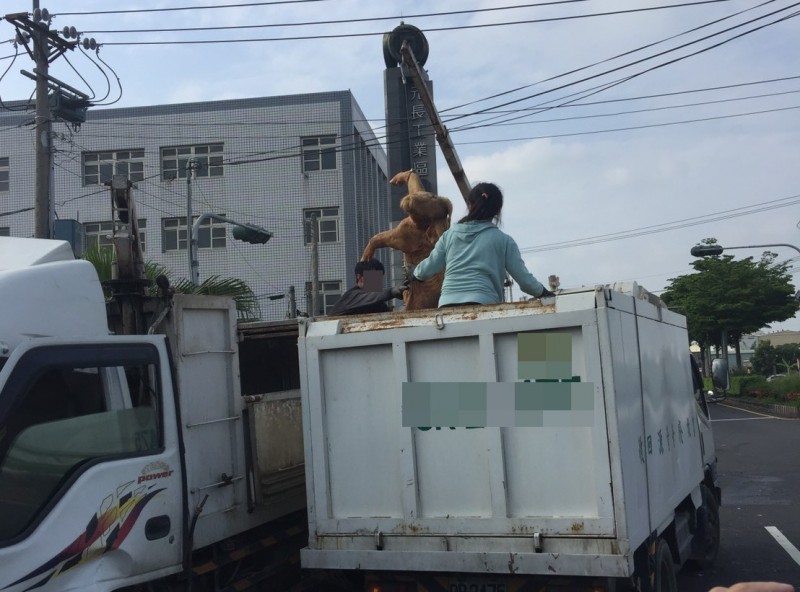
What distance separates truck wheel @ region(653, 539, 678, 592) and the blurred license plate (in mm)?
1036

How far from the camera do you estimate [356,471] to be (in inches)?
175

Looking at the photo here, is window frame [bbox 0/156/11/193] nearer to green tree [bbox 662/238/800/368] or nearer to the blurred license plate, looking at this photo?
green tree [bbox 662/238/800/368]

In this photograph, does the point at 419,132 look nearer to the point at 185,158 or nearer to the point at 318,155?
the point at 318,155

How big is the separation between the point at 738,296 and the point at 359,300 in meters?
37.9

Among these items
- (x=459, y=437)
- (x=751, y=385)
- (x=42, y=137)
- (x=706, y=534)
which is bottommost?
(x=706, y=534)

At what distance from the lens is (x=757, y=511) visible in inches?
428

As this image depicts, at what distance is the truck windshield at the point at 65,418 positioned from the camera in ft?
10.9

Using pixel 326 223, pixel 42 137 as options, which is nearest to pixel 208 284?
pixel 42 137

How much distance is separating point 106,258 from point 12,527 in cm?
364

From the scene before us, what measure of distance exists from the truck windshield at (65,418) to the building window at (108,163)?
32355 millimetres

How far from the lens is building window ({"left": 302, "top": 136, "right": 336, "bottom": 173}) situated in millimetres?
33500

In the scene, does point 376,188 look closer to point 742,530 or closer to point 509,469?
point 742,530

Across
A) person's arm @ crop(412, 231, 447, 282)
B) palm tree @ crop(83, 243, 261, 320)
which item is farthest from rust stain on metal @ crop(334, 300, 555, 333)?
palm tree @ crop(83, 243, 261, 320)

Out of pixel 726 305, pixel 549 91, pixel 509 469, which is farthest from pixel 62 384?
pixel 726 305
